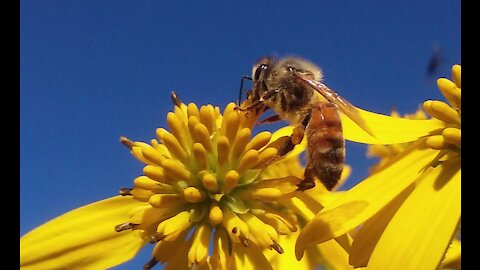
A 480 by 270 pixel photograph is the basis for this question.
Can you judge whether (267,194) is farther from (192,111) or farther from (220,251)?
(192,111)

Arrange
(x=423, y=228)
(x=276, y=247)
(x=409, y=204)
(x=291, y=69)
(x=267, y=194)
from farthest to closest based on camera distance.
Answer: (x=291, y=69), (x=267, y=194), (x=276, y=247), (x=409, y=204), (x=423, y=228)

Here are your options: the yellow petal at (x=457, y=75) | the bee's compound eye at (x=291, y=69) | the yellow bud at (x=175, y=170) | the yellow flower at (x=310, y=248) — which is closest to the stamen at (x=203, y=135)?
the yellow bud at (x=175, y=170)

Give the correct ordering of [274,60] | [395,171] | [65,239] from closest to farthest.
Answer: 1. [395,171]
2. [65,239]
3. [274,60]

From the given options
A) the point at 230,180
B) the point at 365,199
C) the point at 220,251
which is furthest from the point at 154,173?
the point at 365,199
